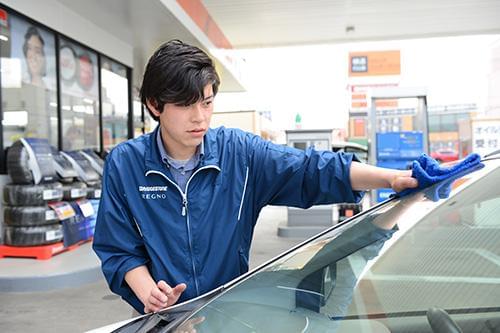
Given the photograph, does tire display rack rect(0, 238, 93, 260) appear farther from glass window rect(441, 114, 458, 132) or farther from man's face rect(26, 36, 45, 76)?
glass window rect(441, 114, 458, 132)

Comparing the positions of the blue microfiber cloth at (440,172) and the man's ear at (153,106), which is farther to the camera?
the man's ear at (153,106)

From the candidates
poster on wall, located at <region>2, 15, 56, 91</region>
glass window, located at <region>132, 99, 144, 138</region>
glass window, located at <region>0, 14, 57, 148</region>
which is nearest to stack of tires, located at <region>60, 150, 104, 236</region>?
glass window, located at <region>0, 14, 57, 148</region>

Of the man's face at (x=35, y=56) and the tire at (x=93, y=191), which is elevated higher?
the man's face at (x=35, y=56)

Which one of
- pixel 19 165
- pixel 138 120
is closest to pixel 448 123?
pixel 138 120

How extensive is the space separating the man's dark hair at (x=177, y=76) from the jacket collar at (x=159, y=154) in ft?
0.44

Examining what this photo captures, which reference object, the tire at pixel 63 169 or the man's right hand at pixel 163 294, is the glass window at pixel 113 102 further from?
the man's right hand at pixel 163 294

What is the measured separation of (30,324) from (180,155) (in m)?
2.89

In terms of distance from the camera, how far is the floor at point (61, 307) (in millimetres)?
3652

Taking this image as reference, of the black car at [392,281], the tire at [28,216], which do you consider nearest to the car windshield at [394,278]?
the black car at [392,281]

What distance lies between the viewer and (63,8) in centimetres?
689

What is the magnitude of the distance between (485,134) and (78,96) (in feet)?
21.7

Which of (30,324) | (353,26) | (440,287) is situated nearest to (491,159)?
(440,287)

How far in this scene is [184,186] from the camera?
1.51 m

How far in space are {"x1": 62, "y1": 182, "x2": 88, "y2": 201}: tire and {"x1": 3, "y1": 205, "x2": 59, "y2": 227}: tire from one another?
52cm
